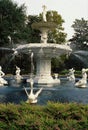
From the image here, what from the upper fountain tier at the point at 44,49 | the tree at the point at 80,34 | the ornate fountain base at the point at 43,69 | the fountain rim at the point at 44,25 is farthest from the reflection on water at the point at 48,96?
the tree at the point at 80,34

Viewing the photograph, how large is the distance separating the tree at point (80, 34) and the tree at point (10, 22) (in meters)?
15.0

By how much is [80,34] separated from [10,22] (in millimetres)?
20244

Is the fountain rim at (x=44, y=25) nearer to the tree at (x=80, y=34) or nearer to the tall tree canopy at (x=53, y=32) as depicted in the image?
the tall tree canopy at (x=53, y=32)

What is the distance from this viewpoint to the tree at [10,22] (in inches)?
1803

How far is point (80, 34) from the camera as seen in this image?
208 ft

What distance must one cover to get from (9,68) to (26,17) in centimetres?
1054

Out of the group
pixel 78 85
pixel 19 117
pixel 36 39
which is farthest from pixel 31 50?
pixel 36 39

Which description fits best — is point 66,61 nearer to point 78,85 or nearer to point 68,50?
point 68,50

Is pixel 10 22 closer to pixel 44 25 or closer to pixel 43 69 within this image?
pixel 44 25

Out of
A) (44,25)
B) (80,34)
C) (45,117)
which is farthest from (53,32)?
(45,117)

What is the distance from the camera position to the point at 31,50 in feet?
73.3

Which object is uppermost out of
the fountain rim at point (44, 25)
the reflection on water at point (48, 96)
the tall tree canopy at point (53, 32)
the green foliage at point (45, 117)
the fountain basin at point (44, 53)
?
the tall tree canopy at point (53, 32)

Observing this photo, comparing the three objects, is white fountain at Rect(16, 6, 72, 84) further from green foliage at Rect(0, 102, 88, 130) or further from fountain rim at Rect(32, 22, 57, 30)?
green foliage at Rect(0, 102, 88, 130)

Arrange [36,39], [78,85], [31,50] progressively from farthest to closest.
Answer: [36,39] → [31,50] → [78,85]
